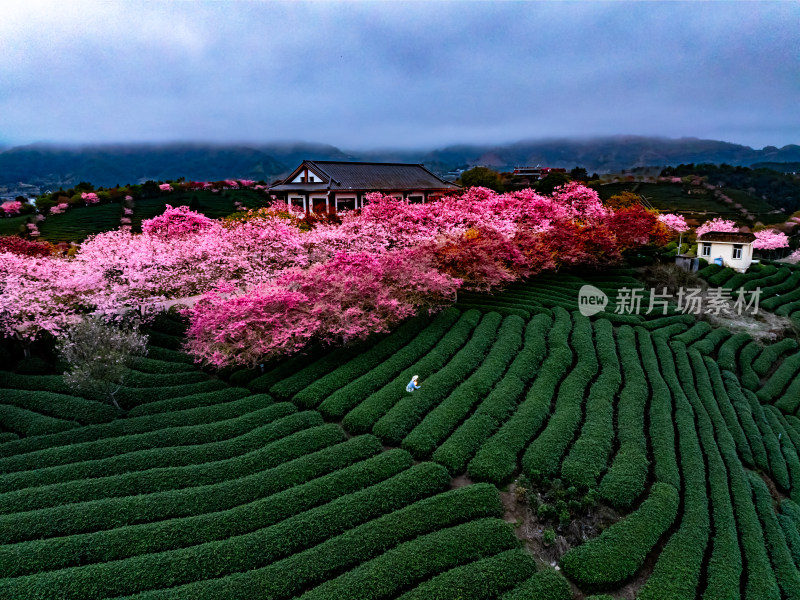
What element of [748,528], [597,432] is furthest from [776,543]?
[597,432]

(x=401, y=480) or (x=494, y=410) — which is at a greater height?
(x=494, y=410)

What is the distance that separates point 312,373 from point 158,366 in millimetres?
5876

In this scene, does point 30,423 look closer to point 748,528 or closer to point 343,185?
point 748,528

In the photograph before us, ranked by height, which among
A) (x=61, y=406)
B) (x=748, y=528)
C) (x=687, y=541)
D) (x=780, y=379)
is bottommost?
(x=780, y=379)

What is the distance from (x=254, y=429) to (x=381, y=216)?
1946 cm

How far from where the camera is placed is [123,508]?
36.8ft

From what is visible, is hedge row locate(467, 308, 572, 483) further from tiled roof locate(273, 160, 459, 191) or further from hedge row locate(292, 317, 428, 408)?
tiled roof locate(273, 160, 459, 191)

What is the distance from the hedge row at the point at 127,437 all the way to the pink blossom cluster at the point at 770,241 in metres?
53.2

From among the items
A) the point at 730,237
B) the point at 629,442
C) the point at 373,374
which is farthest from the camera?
the point at 730,237

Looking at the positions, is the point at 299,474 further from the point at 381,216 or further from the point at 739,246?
the point at 739,246

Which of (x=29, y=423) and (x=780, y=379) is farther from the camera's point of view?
(x=780, y=379)

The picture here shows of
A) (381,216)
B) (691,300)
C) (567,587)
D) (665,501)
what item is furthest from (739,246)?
(567,587)

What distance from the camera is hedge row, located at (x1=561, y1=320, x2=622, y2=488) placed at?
13305 millimetres

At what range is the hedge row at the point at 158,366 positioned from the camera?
1755cm
